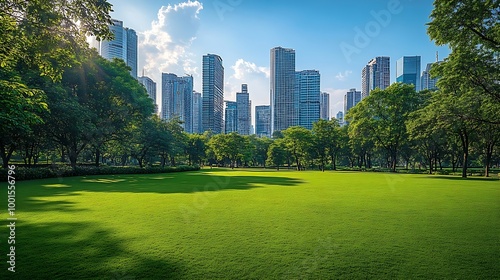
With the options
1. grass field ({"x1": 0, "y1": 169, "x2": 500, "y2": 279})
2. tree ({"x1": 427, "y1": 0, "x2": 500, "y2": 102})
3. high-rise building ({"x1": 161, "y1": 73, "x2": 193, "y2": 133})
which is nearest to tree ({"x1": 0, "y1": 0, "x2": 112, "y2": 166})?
grass field ({"x1": 0, "y1": 169, "x2": 500, "y2": 279})

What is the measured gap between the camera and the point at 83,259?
4.16 metres

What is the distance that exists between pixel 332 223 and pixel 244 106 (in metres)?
154

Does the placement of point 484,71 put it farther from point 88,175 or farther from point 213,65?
point 213,65

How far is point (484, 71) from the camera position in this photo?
1351cm

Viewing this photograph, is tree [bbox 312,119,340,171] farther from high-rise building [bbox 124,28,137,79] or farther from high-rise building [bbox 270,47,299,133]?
high-rise building [bbox 124,28,137,79]

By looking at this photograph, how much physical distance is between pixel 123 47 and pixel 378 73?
104 metres

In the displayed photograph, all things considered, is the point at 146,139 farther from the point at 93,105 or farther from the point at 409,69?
the point at 409,69

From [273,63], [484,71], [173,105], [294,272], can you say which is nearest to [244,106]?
[273,63]

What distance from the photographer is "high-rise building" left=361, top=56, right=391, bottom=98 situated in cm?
6581

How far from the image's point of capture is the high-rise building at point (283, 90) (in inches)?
4326

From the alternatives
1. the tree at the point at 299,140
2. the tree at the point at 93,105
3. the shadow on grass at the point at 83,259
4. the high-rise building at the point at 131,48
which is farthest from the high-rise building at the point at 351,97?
the shadow on grass at the point at 83,259

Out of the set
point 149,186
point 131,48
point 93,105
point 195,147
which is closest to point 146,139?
point 93,105

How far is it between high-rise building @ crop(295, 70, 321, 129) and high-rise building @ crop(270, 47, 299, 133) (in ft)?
8.31

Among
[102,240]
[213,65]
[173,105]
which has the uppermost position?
[213,65]
